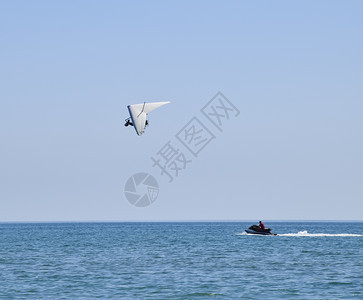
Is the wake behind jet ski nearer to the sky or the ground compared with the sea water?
nearer to the sky

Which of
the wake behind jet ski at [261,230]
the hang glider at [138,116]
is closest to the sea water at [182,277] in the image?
the hang glider at [138,116]

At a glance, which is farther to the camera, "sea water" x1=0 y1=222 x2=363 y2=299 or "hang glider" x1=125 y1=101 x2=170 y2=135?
"hang glider" x1=125 y1=101 x2=170 y2=135

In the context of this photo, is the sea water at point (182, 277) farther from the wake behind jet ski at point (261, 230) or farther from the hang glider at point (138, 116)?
the wake behind jet ski at point (261, 230)

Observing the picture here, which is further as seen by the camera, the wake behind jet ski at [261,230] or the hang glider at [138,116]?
the wake behind jet ski at [261,230]

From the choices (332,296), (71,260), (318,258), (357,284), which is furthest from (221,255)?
(332,296)

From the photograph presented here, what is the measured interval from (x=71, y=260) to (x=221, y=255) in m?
18.0

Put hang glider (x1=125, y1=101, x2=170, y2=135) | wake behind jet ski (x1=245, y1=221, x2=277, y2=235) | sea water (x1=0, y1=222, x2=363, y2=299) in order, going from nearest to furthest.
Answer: sea water (x1=0, y1=222, x2=363, y2=299), hang glider (x1=125, y1=101, x2=170, y2=135), wake behind jet ski (x1=245, y1=221, x2=277, y2=235)

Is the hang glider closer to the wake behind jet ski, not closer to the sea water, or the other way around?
the sea water

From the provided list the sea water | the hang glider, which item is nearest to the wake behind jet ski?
the sea water

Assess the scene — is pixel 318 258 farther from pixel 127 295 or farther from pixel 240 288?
pixel 127 295

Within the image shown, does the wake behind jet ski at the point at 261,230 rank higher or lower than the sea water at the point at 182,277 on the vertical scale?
higher

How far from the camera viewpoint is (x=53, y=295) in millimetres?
40812

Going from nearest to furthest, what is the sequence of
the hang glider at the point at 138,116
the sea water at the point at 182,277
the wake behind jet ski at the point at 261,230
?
the sea water at the point at 182,277, the hang glider at the point at 138,116, the wake behind jet ski at the point at 261,230

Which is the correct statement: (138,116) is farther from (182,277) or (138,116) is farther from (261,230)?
(261,230)
